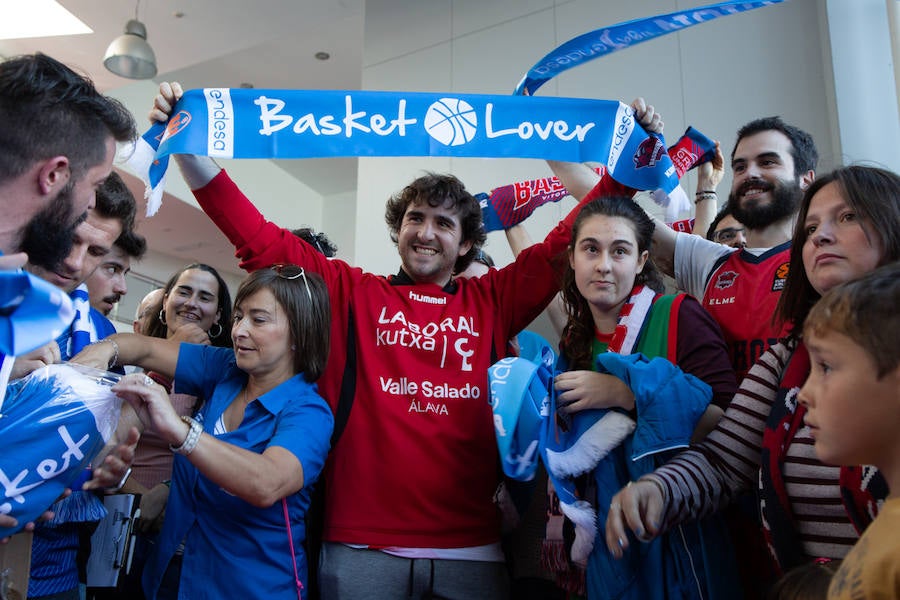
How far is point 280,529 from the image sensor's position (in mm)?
1706

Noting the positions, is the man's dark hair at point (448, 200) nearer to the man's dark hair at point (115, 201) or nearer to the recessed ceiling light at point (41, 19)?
the man's dark hair at point (115, 201)

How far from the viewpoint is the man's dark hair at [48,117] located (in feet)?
4.20

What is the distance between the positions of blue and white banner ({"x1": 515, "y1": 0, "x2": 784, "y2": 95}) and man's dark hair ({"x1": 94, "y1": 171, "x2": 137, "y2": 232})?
1286 mm

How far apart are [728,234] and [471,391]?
1.41 m

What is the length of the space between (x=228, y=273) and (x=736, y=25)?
918cm

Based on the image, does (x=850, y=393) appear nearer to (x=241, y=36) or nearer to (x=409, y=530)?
(x=409, y=530)

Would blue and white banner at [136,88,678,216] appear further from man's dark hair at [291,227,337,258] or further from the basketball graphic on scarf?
man's dark hair at [291,227,337,258]

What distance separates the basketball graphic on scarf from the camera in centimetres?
221

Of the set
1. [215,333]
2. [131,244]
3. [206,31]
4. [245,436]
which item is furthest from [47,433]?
[206,31]

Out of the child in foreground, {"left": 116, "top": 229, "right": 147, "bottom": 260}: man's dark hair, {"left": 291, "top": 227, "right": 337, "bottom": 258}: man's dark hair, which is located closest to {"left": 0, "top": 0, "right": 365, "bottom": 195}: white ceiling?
{"left": 291, "top": 227, "right": 337, "bottom": 258}: man's dark hair

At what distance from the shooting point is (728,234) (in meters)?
2.84

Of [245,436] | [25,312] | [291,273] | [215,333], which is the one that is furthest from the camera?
[215,333]

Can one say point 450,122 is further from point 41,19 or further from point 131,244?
point 41,19

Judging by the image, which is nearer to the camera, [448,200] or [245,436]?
[245,436]
